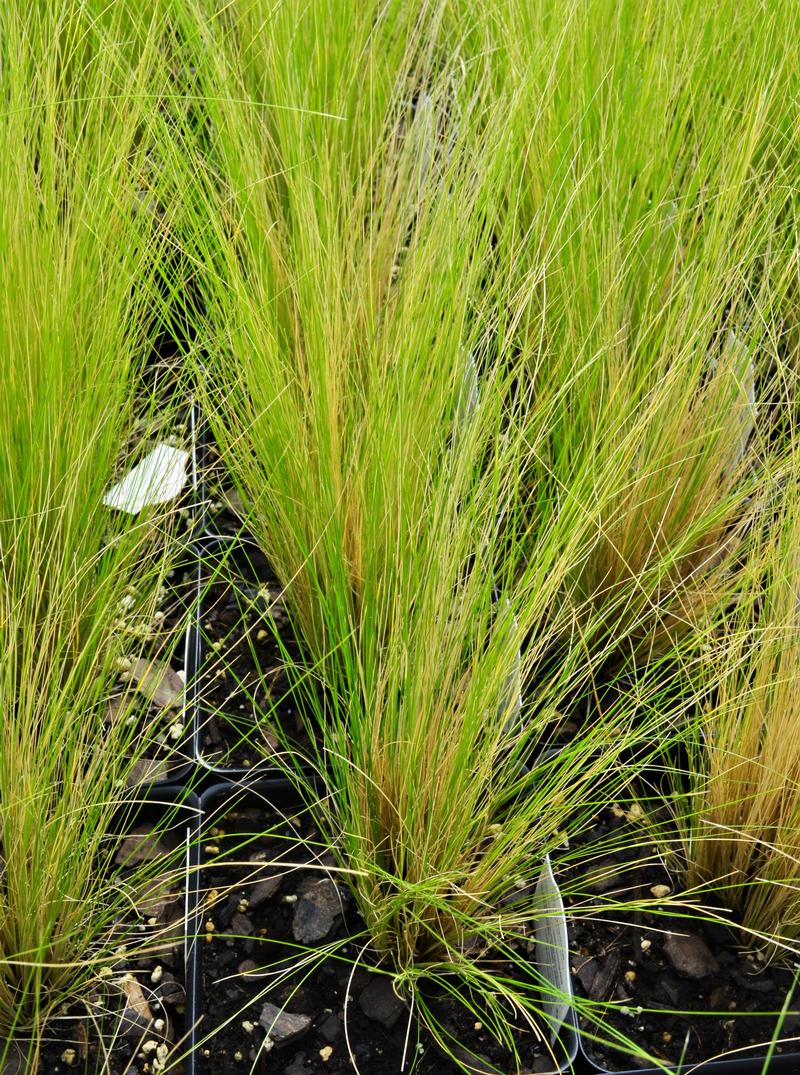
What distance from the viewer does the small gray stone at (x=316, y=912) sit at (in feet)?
3.35

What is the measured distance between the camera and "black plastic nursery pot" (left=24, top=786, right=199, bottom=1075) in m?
0.94

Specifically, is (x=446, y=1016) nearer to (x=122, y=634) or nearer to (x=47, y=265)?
(x=122, y=634)

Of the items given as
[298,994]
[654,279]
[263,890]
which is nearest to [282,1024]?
[298,994]

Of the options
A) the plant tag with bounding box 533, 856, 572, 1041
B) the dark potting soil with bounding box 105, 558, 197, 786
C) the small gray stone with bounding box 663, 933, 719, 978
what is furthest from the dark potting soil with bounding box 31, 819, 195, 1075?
the small gray stone with bounding box 663, 933, 719, 978

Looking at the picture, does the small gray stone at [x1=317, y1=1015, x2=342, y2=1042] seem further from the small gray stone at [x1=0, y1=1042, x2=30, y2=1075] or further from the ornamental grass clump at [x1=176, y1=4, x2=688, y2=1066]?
the small gray stone at [x1=0, y1=1042, x2=30, y2=1075]

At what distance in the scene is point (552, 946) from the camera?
0.95m

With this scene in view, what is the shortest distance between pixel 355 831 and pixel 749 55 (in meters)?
1.26

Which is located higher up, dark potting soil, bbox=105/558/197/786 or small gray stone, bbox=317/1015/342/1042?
dark potting soil, bbox=105/558/197/786

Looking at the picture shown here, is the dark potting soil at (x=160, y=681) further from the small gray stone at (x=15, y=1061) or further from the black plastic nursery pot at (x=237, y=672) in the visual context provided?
the small gray stone at (x=15, y=1061)

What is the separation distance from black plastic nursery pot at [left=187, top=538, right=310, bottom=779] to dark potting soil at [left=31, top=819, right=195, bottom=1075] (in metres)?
0.13

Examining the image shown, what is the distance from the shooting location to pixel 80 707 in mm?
994

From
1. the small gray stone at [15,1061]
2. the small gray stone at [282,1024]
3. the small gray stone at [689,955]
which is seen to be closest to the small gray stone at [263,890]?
the small gray stone at [282,1024]

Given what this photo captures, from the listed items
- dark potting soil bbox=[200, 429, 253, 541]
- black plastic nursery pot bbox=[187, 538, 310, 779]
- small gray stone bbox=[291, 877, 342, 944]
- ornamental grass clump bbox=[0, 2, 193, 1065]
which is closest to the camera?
ornamental grass clump bbox=[0, 2, 193, 1065]

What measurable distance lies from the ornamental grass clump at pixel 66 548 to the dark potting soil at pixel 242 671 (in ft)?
0.20
